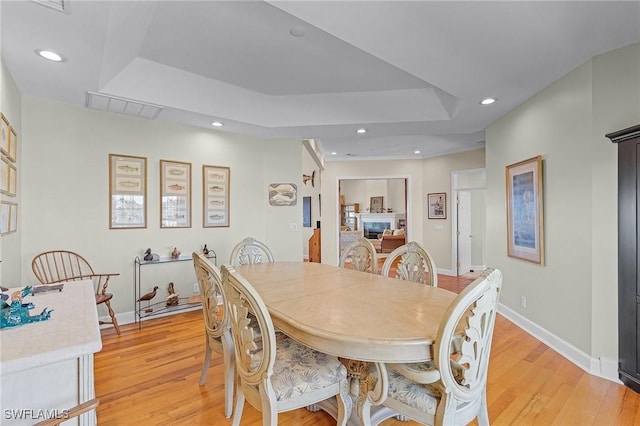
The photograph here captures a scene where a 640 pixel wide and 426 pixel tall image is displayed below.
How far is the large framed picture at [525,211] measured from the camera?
10.1 ft

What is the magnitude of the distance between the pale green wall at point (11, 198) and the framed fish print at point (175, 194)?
4.16 feet

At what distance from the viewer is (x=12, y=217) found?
2570 millimetres

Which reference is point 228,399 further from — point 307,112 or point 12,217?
point 307,112

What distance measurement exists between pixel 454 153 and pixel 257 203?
4.22 metres

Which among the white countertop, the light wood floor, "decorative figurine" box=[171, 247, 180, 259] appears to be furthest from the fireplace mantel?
the white countertop

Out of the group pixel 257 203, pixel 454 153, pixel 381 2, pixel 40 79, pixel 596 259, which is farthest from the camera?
pixel 454 153

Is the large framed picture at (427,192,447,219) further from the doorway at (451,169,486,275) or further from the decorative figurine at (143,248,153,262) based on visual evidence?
the decorative figurine at (143,248,153,262)

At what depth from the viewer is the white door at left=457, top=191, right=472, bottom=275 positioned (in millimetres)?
6488

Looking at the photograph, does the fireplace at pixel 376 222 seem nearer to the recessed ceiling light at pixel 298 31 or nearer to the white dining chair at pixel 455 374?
the recessed ceiling light at pixel 298 31

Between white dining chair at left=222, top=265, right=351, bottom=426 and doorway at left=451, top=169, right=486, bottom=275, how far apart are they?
5.48 meters

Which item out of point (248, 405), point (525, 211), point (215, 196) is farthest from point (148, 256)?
point (525, 211)

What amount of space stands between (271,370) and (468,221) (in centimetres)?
661

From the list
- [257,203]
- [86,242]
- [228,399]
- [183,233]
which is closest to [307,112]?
[257,203]

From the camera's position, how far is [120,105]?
324 cm
